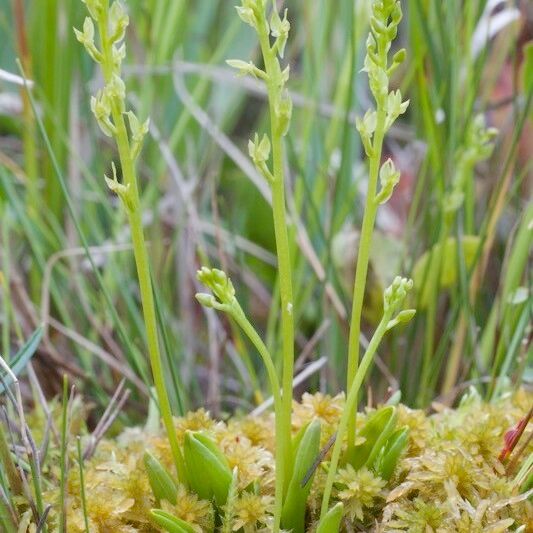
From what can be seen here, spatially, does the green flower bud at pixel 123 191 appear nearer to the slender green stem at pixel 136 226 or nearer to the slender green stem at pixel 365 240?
the slender green stem at pixel 136 226

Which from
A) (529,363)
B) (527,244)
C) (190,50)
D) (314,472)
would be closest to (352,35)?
(527,244)

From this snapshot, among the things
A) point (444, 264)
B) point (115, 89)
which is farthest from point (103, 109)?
point (444, 264)

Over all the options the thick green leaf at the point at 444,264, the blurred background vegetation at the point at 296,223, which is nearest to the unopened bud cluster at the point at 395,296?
the blurred background vegetation at the point at 296,223

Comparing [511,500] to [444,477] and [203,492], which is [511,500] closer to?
[444,477]

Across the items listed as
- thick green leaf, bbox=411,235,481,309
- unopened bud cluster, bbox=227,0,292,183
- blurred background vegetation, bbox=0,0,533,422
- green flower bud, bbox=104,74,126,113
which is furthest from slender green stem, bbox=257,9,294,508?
thick green leaf, bbox=411,235,481,309

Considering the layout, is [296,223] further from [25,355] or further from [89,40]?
[89,40]
